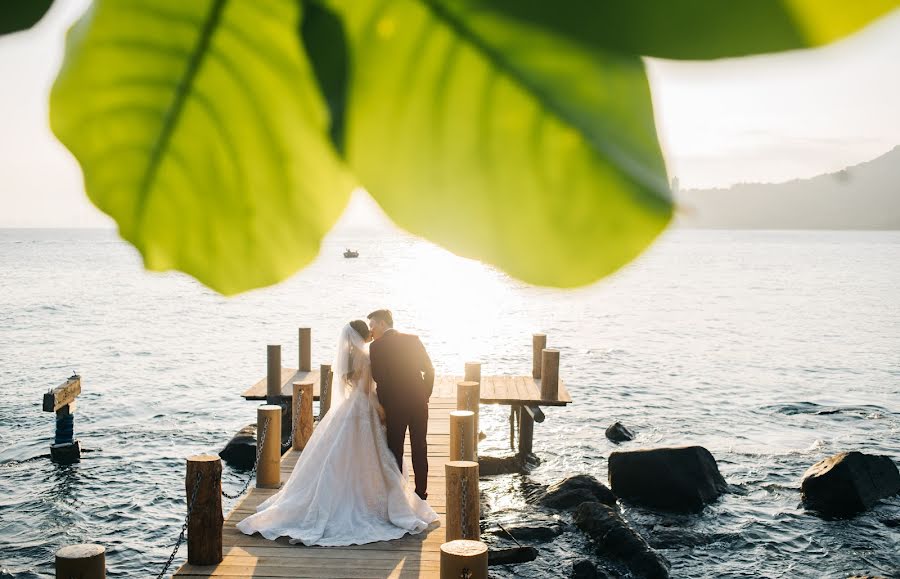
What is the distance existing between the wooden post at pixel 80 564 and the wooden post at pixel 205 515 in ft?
4.40

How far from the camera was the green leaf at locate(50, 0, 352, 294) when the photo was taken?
314 millimetres

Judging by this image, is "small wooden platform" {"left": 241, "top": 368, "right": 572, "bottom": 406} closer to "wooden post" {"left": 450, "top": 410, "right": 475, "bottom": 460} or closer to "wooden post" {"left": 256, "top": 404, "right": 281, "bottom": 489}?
"wooden post" {"left": 256, "top": 404, "right": 281, "bottom": 489}

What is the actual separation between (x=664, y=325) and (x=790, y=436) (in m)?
18.3

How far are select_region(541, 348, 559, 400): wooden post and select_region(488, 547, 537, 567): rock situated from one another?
2.38m

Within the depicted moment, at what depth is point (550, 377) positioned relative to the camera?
39.0ft

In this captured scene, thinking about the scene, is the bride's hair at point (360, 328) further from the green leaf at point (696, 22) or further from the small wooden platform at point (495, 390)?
the green leaf at point (696, 22)

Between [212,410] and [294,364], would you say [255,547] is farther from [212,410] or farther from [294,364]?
[294,364]

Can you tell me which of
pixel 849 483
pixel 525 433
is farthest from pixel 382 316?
pixel 849 483

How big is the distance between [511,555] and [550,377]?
2.82 metres

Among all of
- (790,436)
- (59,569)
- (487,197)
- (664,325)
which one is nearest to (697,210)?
(487,197)

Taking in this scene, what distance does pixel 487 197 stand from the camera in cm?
25

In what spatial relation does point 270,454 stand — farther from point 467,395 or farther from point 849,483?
point 849,483

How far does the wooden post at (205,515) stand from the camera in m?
5.55

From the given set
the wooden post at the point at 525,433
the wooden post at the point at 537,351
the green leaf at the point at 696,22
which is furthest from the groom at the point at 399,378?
the wooden post at the point at 525,433
